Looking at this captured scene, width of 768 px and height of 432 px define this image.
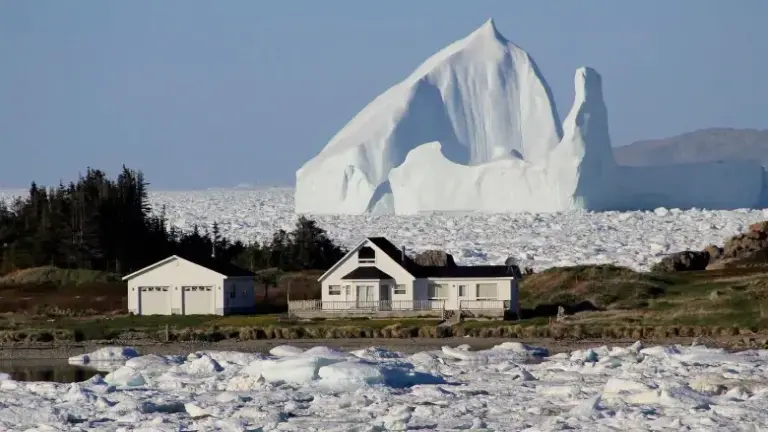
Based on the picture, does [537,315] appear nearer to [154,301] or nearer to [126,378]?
[154,301]

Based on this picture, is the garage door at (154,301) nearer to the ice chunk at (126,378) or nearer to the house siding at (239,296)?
the house siding at (239,296)

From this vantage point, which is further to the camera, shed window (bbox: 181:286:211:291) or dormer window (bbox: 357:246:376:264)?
shed window (bbox: 181:286:211:291)

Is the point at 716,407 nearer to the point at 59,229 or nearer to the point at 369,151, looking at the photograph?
the point at 59,229

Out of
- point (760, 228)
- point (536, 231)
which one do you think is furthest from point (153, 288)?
point (536, 231)

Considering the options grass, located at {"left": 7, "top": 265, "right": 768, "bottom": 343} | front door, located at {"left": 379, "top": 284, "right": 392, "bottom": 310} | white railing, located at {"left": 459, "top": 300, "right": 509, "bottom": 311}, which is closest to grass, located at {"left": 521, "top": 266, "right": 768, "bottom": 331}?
grass, located at {"left": 7, "top": 265, "right": 768, "bottom": 343}

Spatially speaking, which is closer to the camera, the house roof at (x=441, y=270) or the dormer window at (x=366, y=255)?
the house roof at (x=441, y=270)

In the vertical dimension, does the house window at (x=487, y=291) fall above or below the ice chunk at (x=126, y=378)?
above

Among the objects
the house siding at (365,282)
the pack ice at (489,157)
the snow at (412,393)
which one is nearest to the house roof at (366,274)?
the house siding at (365,282)

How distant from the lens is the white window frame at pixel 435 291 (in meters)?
38.2

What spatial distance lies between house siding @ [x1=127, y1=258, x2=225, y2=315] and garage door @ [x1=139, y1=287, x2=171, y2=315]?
7cm

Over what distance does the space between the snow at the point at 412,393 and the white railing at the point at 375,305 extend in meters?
11.3

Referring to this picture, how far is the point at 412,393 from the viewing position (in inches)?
834

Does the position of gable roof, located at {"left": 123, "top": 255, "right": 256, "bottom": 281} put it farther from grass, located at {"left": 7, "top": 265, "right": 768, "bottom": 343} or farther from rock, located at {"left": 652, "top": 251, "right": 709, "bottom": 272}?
rock, located at {"left": 652, "top": 251, "right": 709, "bottom": 272}

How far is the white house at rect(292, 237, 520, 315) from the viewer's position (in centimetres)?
3747
